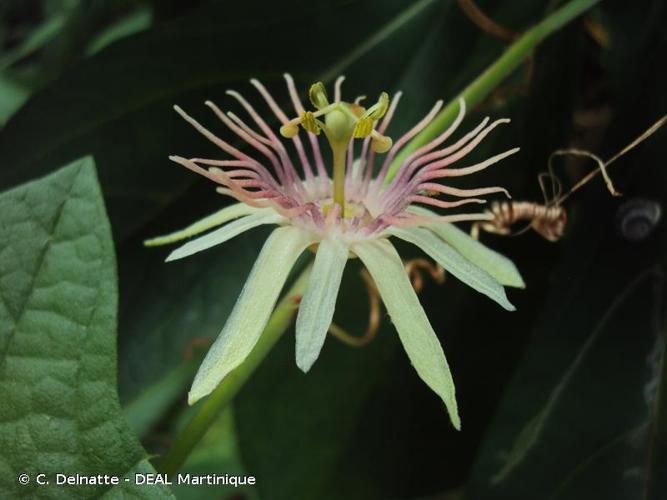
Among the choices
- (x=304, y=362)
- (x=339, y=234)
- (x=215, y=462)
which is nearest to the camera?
(x=304, y=362)

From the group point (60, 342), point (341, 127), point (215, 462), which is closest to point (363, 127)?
point (341, 127)

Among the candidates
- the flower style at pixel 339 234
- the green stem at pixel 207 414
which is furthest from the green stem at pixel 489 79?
the green stem at pixel 207 414

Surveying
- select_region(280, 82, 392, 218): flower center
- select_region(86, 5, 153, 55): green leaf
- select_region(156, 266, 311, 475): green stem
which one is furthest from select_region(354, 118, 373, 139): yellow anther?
select_region(86, 5, 153, 55): green leaf

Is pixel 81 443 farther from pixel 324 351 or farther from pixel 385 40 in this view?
pixel 385 40

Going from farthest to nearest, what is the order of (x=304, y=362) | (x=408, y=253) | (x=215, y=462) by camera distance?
(x=215, y=462) < (x=408, y=253) < (x=304, y=362)

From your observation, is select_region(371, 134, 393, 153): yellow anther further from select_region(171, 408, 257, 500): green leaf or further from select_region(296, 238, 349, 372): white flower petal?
select_region(171, 408, 257, 500): green leaf

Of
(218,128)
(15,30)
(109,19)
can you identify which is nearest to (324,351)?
(218,128)

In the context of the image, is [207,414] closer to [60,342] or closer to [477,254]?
[60,342]

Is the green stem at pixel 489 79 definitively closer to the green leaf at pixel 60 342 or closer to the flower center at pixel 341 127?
the flower center at pixel 341 127
